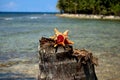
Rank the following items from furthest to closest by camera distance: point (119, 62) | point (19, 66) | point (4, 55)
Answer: point (4, 55), point (119, 62), point (19, 66)

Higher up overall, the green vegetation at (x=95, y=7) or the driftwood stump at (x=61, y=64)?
the driftwood stump at (x=61, y=64)

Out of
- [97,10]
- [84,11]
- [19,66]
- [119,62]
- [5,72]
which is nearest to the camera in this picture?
[5,72]

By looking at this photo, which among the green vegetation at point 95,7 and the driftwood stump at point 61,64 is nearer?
the driftwood stump at point 61,64

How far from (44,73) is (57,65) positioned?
0.29m

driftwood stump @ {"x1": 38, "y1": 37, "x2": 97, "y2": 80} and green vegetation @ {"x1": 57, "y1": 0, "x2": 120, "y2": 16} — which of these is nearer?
driftwood stump @ {"x1": 38, "y1": 37, "x2": 97, "y2": 80}

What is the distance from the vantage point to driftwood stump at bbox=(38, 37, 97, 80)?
17.7 ft

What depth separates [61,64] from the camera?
17.7 ft

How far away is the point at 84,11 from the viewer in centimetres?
11806

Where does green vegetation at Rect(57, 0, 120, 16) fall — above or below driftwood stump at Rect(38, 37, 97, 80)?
below

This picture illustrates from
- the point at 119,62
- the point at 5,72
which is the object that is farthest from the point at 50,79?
the point at 119,62

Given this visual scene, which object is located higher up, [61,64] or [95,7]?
[61,64]

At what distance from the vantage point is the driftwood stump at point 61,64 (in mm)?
5395

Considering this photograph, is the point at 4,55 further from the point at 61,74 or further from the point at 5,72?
the point at 61,74

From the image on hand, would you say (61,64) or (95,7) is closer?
(61,64)
